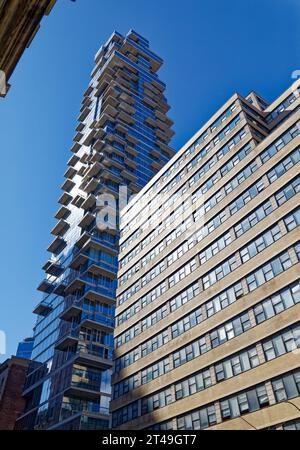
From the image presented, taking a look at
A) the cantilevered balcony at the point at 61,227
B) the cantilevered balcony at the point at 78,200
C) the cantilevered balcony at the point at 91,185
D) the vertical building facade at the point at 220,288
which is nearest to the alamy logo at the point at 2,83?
the vertical building facade at the point at 220,288

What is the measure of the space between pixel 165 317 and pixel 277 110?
27.1 m

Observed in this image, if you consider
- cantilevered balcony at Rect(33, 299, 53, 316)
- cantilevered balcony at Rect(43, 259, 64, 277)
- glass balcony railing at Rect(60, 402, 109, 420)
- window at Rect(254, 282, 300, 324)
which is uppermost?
cantilevered balcony at Rect(43, 259, 64, 277)

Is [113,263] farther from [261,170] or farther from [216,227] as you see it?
[261,170]

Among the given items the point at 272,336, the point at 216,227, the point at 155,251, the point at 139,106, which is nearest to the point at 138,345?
the point at 155,251

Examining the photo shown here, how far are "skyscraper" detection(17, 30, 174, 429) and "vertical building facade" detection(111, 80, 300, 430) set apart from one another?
295 inches

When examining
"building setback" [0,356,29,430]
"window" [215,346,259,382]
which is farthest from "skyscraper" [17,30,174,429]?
"window" [215,346,259,382]

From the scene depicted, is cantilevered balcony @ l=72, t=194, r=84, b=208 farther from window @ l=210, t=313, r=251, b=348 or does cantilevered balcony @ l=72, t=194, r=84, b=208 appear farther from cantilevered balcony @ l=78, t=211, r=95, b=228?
window @ l=210, t=313, r=251, b=348

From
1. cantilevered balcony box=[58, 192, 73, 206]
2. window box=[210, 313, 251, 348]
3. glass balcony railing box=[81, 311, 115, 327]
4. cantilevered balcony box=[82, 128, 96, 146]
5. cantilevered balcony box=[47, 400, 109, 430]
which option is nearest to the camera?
window box=[210, 313, 251, 348]

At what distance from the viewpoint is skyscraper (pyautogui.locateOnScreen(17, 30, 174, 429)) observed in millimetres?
50688

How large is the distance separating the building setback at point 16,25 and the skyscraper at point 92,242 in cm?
4146

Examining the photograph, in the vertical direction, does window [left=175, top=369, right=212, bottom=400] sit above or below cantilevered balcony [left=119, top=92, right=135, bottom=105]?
below

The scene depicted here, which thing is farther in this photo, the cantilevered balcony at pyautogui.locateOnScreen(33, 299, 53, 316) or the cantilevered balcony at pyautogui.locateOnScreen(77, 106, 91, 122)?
the cantilevered balcony at pyautogui.locateOnScreen(77, 106, 91, 122)

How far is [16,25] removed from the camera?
15242 millimetres

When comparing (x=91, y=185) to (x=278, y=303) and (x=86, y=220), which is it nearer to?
(x=86, y=220)
